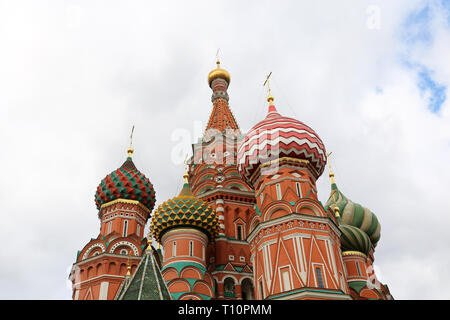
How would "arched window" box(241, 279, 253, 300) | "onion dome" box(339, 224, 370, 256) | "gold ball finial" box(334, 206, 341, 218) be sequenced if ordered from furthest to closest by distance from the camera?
"gold ball finial" box(334, 206, 341, 218), "onion dome" box(339, 224, 370, 256), "arched window" box(241, 279, 253, 300)

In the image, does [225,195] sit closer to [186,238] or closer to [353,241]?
[186,238]

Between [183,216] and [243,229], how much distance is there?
13.9 ft

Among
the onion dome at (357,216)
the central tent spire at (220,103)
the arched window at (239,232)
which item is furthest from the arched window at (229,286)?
the central tent spire at (220,103)

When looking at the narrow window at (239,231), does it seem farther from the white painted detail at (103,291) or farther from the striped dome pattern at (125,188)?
the white painted detail at (103,291)

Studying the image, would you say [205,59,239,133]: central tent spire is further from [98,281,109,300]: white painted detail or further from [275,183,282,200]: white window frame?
[98,281,109,300]: white painted detail

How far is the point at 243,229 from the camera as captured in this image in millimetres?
22094

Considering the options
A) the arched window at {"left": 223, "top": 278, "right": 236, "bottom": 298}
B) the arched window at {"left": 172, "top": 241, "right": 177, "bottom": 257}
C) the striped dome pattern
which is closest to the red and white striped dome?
the arched window at {"left": 172, "top": 241, "right": 177, "bottom": 257}

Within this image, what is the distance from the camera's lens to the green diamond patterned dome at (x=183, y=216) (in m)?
19.1

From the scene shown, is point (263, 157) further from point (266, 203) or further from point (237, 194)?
point (237, 194)

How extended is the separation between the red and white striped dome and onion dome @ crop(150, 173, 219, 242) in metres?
2.42

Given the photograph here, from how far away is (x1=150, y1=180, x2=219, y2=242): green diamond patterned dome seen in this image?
1908 cm
